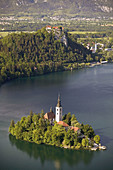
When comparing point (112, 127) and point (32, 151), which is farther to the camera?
point (112, 127)

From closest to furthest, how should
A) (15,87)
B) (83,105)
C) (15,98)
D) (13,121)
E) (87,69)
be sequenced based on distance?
1. (13,121)
2. (83,105)
3. (15,98)
4. (15,87)
5. (87,69)

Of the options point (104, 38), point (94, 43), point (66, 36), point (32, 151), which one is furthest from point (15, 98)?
point (104, 38)

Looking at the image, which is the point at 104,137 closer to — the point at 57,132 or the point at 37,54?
the point at 57,132

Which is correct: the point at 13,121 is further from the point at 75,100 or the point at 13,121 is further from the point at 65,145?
the point at 75,100

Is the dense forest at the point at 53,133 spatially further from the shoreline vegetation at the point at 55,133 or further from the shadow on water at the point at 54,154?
the shadow on water at the point at 54,154

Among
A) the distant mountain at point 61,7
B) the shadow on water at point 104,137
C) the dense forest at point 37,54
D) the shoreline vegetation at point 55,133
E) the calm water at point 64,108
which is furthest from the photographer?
the distant mountain at point 61,7

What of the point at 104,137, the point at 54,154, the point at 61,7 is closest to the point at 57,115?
the point at 54,154

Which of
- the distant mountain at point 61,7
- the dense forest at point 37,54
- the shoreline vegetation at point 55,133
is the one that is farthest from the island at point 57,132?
the distant mountain at point 61,7

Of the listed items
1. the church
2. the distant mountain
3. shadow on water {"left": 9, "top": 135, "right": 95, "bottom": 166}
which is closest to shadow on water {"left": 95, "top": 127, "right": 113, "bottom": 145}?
shadow on water {"left": 9, "top": 135, "right": 95, "bottom": 166}
